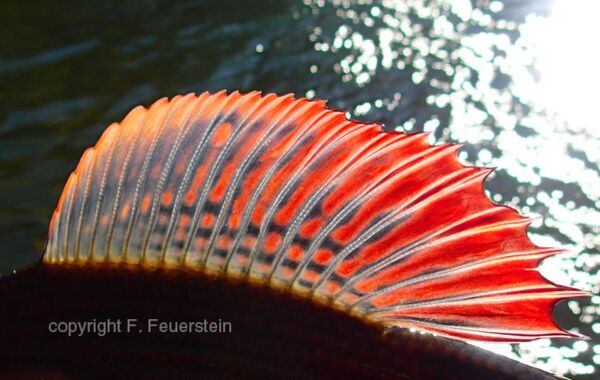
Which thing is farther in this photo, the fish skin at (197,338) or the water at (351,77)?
the water at (351,77)

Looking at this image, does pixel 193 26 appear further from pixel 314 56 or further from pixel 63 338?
pixel 63 338

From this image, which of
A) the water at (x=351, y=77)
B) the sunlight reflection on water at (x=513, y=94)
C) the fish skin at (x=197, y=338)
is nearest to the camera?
the fish skin at (x=197, y=338)

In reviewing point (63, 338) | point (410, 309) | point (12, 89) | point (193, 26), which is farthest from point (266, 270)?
point (193, 26)

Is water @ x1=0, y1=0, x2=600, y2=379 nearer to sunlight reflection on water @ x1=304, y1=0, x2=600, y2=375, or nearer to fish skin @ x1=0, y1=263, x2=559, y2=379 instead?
sunlight reflection on water @ x1=304, y1=0, x2=600, y2=375

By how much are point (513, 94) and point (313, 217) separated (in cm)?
293

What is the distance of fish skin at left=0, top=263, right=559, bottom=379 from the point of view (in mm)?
1459

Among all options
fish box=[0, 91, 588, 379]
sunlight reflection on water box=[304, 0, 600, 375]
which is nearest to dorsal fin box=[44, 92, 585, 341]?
fish box=[0, 91, 588, 379]

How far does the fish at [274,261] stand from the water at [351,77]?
1801mm

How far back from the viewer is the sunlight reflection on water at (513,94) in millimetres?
3301

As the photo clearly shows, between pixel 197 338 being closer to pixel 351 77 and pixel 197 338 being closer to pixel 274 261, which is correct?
pixel 274 261

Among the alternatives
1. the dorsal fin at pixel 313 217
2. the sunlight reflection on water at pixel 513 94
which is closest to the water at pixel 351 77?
the sunlight reflection on water at pixel 513 94

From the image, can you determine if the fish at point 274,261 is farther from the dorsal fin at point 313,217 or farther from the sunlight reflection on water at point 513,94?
the sunlight reflection on water at point 513,94

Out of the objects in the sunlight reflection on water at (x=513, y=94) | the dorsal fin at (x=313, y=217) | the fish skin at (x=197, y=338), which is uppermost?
the sunlight reflection on water at (x=513, y=94)

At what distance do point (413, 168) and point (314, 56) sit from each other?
3.07 metres
